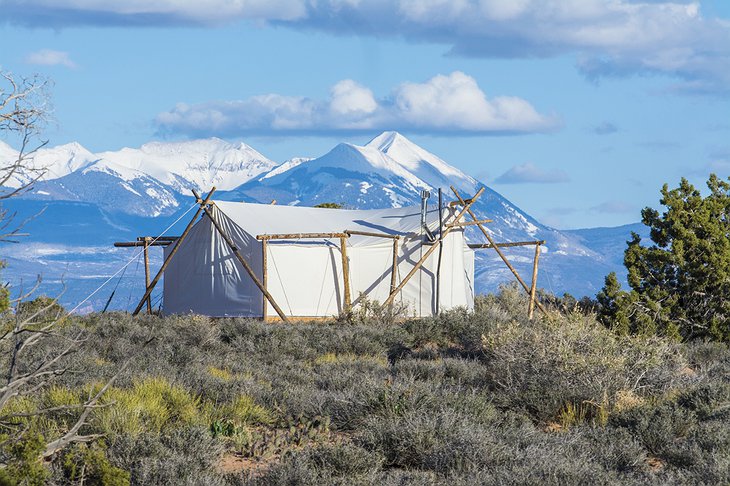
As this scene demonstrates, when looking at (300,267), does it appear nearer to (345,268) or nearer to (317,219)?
(345,268)

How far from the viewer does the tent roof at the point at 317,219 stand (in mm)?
24953

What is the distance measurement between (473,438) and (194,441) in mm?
2100

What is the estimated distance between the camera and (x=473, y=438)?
7957 millimetres

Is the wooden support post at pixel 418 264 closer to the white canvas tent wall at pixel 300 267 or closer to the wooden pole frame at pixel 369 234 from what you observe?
the white canvas tent wall at pixel 300 267

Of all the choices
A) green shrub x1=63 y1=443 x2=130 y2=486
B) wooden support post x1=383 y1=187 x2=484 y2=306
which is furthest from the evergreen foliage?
green shrub x1=63 y1=443 x2=130 y2=486

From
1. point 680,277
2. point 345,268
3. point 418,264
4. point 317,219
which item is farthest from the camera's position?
point 317,219

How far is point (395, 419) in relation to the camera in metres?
9.04

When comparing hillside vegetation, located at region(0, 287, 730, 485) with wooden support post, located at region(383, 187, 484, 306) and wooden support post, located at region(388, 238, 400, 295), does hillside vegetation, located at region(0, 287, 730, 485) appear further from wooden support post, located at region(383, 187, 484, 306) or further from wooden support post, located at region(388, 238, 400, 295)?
wooden support post, located at region(388, 238, 400, 295)

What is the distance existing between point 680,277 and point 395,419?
498 inches

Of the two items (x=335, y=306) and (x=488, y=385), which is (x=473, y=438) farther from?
(x=335, y=306)

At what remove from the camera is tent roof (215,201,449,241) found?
25.0 m

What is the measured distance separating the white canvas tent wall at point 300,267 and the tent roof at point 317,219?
0.09ft

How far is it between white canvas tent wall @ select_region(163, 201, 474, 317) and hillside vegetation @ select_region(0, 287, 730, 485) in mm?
9248

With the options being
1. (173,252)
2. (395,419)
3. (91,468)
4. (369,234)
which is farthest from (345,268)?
(91,468)
